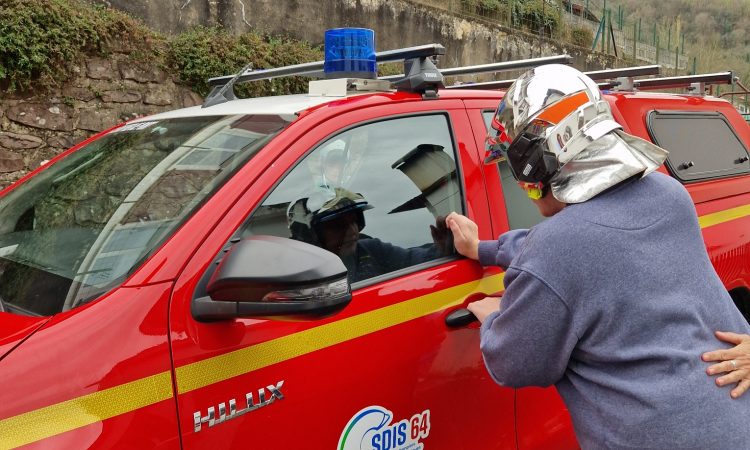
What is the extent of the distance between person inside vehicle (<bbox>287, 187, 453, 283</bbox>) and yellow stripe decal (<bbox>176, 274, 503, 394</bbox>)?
146mm

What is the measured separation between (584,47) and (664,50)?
25.8 ft

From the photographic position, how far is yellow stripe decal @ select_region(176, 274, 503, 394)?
1563 mm

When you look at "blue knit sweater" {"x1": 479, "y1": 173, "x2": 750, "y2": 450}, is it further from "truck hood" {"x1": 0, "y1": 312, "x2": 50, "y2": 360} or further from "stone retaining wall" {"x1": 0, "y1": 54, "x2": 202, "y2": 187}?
→ "stone retaining wall" {"x1": 0, "y1": 54, "x2": 202, "y2": 187}

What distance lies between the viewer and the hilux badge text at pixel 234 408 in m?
1.54

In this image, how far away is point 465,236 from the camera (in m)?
2.23

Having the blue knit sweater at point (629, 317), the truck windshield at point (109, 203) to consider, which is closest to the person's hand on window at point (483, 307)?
the blue knit sweater at point (629, 317)

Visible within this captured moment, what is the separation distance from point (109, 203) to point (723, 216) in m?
3.03

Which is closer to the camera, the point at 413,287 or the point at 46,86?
the point at 413,287

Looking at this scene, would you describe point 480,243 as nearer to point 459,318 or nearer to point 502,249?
point 502,249

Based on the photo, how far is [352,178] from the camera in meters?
2.15

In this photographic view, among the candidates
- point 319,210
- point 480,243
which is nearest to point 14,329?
point 319,210

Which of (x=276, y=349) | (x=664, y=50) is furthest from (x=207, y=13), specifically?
(x=664, y=50)

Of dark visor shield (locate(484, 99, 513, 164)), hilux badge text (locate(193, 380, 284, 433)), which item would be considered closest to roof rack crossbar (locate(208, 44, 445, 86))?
dark visor shield (locate(484, 99, 513, 164))

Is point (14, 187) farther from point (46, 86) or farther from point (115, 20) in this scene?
point (115, 20)
